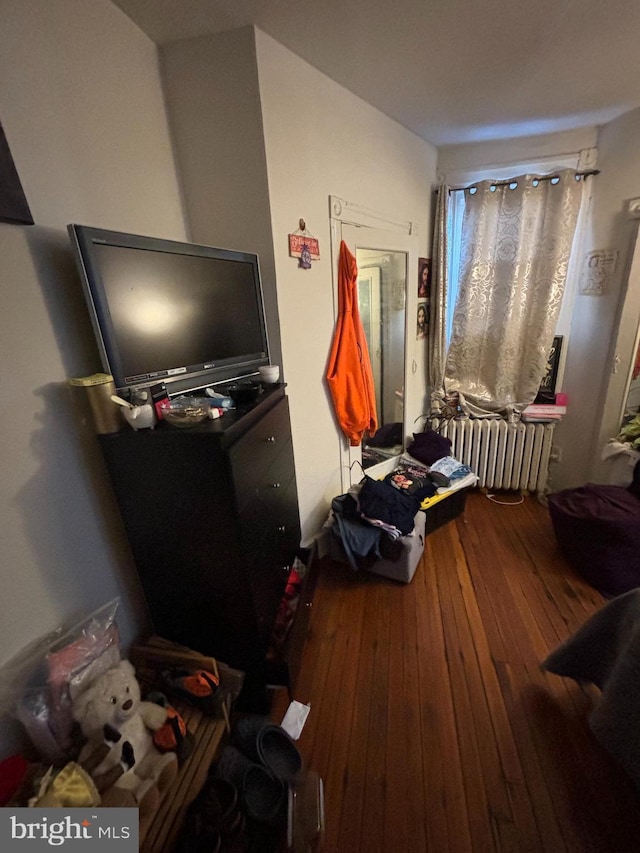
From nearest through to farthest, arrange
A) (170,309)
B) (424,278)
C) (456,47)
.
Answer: (170,309), (456,47), (424,278)

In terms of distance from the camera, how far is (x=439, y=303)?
248cm

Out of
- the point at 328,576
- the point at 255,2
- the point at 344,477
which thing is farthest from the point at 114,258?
the point at 328,576

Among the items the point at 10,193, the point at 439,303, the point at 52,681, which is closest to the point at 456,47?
the point at 439,303

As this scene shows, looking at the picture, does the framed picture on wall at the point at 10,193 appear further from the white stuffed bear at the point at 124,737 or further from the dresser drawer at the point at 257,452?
the white stuffed bear at the point at 124,737

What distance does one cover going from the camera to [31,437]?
0.90 metres

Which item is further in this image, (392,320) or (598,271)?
(392,320)

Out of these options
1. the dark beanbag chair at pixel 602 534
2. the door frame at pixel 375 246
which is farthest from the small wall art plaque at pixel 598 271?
the dark beanbag chair at pixel 602 534

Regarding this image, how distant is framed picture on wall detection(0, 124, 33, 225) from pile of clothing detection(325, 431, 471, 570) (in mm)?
1705

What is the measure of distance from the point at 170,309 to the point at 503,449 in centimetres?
248

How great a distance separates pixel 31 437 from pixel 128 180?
0.95 meters

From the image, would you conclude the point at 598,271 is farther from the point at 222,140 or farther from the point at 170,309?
the point at 170,309

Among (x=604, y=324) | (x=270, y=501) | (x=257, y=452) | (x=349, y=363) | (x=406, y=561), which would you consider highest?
(x=604, y=324)

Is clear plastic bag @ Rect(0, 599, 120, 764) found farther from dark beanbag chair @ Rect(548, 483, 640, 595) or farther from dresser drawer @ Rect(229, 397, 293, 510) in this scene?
dark beanbag chair @ Rect(548, 483, 640, 595)

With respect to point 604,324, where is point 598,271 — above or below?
above
